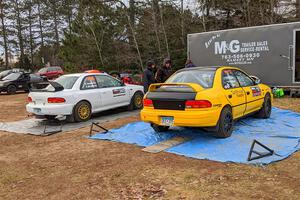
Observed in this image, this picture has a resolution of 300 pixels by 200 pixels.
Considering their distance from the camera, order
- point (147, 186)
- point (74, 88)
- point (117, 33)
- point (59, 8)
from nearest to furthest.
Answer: point (147, 186)
point (74, 88)
point (117, 33)
point (59, 8)

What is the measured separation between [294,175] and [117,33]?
23.7m

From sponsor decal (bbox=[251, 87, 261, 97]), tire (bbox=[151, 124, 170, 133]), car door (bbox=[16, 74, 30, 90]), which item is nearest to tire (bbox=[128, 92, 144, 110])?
tire (bbox=[151, 124, 170, 133])

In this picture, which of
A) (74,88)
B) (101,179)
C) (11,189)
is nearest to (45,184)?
(11,189)

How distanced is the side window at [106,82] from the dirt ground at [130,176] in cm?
378

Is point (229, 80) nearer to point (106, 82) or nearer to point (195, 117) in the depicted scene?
point (195, 117)

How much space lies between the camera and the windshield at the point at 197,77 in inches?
271

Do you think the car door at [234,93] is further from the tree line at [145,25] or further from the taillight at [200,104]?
the tree line at [145,25]

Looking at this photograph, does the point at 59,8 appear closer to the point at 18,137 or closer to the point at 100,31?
the point at 100,31

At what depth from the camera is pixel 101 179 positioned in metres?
5.00

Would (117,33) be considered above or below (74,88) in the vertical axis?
above

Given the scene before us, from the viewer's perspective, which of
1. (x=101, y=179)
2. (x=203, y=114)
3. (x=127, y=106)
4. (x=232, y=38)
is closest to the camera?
(x=101, y=179)

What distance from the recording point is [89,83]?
1000 cm

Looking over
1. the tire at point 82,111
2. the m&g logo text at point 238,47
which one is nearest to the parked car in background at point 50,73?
the m&g logo text at point 238,47

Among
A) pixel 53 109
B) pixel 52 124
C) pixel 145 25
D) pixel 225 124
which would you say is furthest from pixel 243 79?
pixel 145 25
